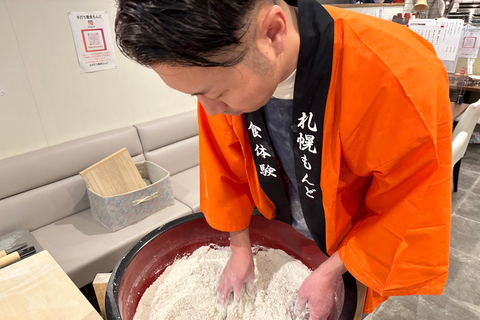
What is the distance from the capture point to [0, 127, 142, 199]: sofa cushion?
1.83 meters


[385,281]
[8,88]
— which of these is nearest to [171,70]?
[385,281]

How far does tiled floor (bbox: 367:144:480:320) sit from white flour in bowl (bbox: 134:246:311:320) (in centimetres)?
76

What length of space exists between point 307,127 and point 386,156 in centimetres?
17

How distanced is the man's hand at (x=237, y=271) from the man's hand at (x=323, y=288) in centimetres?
20

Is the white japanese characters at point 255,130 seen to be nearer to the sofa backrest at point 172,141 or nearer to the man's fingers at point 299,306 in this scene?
the man's fingers at point 299,306

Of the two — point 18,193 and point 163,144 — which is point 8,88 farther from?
point 163,144

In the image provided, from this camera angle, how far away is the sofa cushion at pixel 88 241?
1.66 meters

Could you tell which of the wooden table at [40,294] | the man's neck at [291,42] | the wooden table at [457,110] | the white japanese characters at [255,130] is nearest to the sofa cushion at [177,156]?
the wooden table at [40,294]

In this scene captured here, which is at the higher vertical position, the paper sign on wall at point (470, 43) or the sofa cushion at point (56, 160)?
the paper sign on wall at point (470, 43)

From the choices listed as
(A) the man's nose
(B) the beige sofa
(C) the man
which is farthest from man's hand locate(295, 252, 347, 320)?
(B) the beige sofa

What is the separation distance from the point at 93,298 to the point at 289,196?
1.52 m

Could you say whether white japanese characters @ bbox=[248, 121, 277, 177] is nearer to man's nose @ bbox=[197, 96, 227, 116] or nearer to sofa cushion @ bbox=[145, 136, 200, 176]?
man's nose @ bbox=[197, 96, 227, 116]

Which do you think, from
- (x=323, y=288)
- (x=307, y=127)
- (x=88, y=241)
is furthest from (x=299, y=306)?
(x=88, y=241)

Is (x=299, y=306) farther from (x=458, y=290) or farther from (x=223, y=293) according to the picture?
(x=458, y=290)
